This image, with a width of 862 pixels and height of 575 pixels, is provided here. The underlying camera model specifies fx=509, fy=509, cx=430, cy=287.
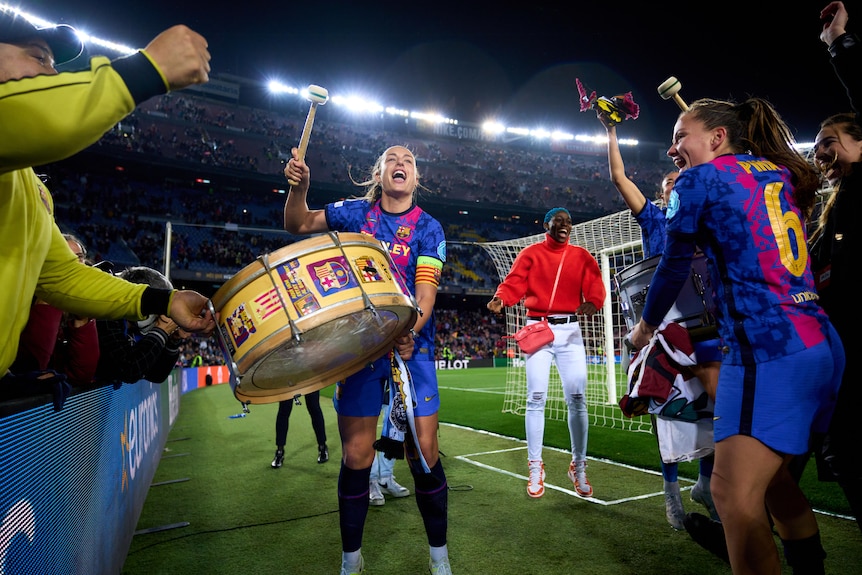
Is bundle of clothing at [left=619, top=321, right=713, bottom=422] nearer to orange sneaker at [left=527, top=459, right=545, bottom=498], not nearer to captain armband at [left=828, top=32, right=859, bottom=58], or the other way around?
captain armband at [left=828, top=32, right=859, bottom=58]

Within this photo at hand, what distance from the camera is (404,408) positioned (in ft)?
8.48

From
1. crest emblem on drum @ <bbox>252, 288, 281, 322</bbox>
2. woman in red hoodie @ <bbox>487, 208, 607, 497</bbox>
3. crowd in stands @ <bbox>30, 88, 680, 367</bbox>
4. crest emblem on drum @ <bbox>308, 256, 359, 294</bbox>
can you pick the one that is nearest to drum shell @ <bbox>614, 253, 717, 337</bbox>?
crest emblem on drum @ <bbox>308, 256, 359, 294</bbox>

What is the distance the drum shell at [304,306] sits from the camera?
6.23 feet

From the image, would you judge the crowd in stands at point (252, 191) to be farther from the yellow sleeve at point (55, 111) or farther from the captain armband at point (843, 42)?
the yellow sleeve at point (55, 111)

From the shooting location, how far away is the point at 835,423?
210cm

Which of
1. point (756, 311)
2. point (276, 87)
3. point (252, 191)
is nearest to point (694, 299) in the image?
point (756, 311)

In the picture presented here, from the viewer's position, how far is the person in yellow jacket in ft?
3.24

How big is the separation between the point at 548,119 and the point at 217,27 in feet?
97.5

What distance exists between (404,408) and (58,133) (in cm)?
193

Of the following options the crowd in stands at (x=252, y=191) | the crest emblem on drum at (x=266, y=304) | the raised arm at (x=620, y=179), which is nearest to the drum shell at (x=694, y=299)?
the raised arm at (x=620, y=179)

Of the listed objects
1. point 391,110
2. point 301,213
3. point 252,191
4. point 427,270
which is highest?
point 391,110

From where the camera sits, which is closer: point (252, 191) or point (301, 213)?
point (301, 213)

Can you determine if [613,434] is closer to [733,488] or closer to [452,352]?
[733,488]

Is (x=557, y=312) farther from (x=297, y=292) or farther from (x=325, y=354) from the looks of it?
(x=297, y=292)
